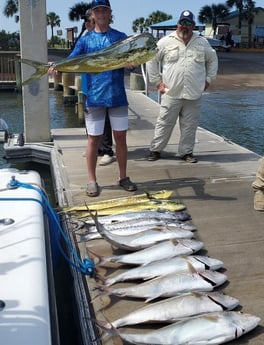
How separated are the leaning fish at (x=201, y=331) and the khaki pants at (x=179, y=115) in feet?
12.3

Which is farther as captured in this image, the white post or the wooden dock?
the white post

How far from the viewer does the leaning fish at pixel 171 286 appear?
3133 mm

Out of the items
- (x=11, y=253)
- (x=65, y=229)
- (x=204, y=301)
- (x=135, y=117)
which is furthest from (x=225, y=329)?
(x=135, y=117)

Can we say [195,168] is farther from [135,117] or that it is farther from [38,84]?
[135,117]

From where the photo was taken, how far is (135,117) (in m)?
10.7

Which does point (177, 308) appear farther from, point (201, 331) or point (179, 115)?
point (179, 115)

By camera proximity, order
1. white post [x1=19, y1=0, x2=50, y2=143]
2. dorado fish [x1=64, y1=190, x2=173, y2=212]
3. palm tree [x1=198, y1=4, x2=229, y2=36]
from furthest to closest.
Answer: palm tree [x1=198, y1=4, x2=229, y2=36], white post [x1=19, y1=0, x2=50, y2=143], dorado fish [x1=64, y1=190, x2=173, y2=212]

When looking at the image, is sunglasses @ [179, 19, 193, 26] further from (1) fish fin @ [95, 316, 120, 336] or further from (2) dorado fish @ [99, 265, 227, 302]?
(1) fish fin @ [95, 316, 120, 336]

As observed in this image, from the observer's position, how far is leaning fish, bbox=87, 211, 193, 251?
375 centimetres

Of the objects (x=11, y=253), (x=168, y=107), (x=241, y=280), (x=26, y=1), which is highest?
(x=26, y=1)

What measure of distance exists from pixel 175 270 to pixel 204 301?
41cm

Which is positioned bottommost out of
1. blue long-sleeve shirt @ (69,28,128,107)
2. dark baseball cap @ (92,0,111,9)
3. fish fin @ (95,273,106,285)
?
fish fin @ (95,273,106,285)

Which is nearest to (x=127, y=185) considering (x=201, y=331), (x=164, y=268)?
(x=164, y=268)

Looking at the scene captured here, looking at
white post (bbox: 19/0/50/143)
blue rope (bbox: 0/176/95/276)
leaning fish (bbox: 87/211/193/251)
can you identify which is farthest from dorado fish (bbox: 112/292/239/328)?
white post (bbox: 19/0/50/143)
